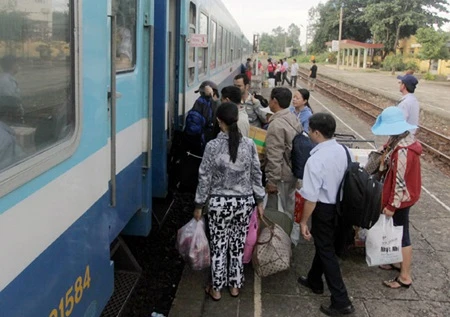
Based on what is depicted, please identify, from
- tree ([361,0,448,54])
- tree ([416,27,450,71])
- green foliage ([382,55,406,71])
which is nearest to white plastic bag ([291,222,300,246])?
tree ([416,27,450,71])

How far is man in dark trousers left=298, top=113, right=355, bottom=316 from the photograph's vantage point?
374 centimetres

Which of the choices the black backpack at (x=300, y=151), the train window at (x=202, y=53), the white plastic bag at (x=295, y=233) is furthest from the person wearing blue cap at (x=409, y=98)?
the train window at (x=202, y=53)

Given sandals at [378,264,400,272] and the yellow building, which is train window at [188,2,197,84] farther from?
the yellow building

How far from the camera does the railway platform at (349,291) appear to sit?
4.11 metres

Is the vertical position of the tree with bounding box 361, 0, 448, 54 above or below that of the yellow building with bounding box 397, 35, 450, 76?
above

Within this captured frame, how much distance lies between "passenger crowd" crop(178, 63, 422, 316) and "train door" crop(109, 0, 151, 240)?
0.54m

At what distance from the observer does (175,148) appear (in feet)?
18.3

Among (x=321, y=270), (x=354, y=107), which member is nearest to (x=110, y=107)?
(x=321, y=270)

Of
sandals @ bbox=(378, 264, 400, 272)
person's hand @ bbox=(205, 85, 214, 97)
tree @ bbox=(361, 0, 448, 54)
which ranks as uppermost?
tree @ bbox=(361, 0, 448, 54)

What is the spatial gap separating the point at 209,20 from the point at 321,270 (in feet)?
18.9

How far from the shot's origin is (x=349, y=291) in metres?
4.47

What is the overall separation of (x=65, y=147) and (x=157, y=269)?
9.81ft

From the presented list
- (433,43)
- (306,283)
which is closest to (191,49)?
(306,283)

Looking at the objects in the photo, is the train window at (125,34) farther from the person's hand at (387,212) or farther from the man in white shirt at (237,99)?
the person's hand at (387,212)
